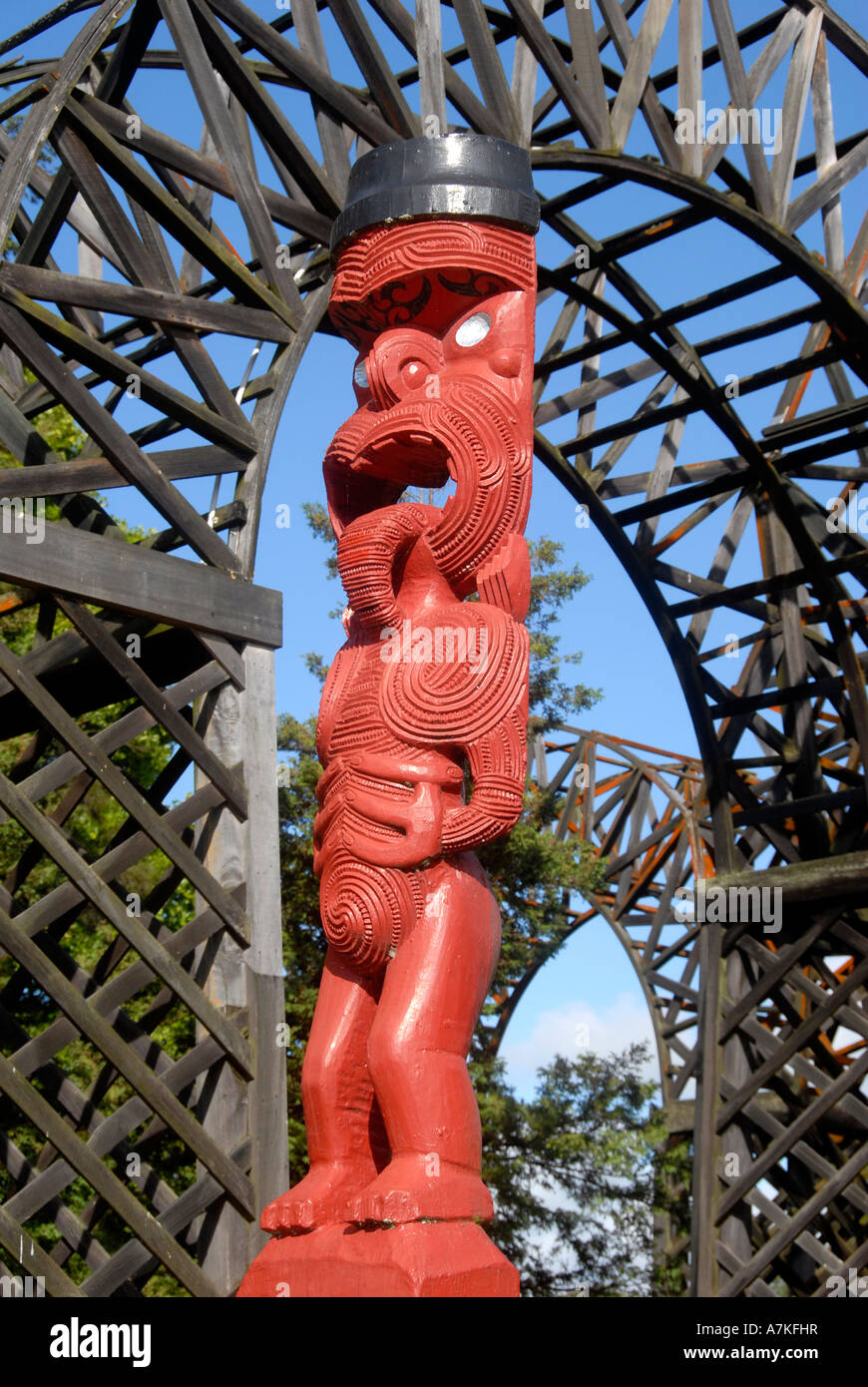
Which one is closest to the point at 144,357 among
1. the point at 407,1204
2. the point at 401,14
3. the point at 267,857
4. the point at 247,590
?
the point at 401,14

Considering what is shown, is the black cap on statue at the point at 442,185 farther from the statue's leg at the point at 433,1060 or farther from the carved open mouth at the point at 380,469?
the statue's leg at the point at 433,1060

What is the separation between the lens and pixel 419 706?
525cm

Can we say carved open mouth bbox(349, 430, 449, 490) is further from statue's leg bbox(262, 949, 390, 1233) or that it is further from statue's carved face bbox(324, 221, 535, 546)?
statue's leg bbox(262, 949, 390, 1233)

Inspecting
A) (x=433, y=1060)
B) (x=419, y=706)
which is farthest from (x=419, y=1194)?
(x=419, y=706)

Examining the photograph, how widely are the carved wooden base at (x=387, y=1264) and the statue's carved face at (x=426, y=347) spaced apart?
8.18ft

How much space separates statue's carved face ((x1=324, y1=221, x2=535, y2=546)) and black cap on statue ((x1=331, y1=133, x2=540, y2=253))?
0.06 meters

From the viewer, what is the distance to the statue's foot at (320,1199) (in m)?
4.95

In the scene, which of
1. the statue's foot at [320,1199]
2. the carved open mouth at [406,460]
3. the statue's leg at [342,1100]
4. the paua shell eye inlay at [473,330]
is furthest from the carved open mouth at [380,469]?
the statue's foot at [320,1199]

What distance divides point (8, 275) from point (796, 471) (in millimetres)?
6857

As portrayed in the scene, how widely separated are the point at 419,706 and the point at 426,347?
1462mm

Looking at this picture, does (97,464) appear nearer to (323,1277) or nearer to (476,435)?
(476,435)

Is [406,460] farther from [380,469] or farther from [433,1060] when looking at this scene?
[433,1060]

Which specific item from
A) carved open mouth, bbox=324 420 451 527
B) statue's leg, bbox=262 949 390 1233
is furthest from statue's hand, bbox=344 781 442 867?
carved open mouth, bbox=324 420 451 527

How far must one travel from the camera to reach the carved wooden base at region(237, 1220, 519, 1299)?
454cm
